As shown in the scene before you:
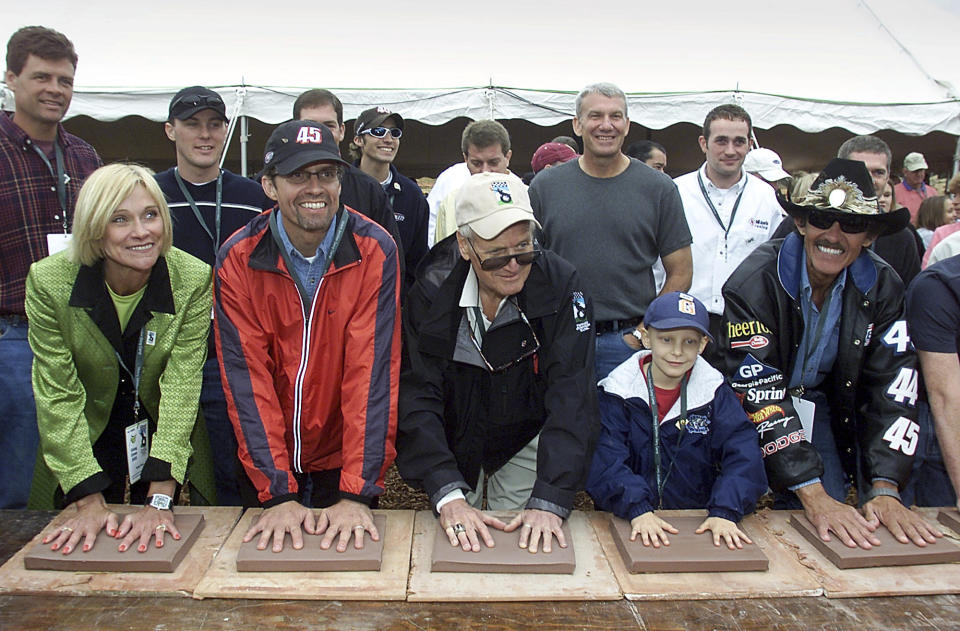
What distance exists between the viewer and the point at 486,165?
4098 millimetres

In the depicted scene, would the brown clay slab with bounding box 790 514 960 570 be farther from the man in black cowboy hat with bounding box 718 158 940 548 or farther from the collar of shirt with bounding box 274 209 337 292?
the collar of shirt with bounding box 274 209 337 292

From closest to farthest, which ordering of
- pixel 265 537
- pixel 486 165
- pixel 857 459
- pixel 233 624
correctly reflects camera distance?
pixel 233 624
pixel 265 537
pixel 857 459
pixel 486 165

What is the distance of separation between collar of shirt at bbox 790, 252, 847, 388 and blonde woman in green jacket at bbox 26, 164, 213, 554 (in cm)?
209

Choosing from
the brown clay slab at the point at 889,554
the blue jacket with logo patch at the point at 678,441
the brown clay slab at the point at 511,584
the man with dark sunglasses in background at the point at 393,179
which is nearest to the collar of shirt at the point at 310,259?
the brown clay slab at the point at 511,584

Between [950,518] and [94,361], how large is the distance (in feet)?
9.18

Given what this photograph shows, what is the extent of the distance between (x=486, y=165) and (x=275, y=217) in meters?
1.94

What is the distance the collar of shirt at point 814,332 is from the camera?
2.51 meters

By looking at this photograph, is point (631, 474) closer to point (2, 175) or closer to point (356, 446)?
point (356, 446)

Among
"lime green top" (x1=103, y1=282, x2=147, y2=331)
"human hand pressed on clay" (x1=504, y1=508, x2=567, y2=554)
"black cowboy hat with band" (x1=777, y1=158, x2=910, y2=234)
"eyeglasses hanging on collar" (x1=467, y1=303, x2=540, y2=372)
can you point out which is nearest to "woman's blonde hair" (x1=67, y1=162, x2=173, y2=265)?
"lime green top" (x1=103, y1=282, x2=147, y2=331)

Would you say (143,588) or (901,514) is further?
(901,514)

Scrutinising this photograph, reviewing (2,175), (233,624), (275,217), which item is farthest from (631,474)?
(2,175)

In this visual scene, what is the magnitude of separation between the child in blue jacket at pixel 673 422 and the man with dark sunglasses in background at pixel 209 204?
5.04 feet

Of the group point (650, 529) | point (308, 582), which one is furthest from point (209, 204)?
point (650, 529)

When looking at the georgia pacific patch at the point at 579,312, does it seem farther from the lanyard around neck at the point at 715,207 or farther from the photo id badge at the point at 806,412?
Answer: the lanyard around neck at the point at 715,207
